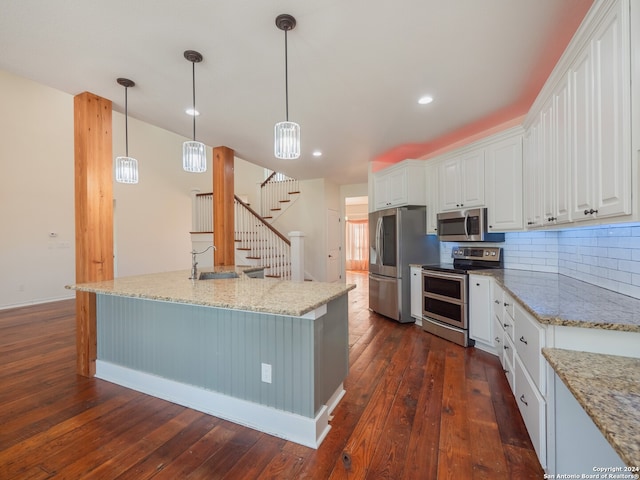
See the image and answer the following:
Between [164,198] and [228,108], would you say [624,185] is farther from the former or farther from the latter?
[164,198]

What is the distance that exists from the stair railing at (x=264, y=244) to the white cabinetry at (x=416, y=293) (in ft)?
9.23

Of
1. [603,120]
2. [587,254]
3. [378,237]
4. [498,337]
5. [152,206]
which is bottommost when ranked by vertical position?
[498,337]

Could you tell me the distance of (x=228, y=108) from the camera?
292 centimetres

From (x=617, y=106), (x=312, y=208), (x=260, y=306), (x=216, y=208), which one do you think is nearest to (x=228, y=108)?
(x=216, y=208)

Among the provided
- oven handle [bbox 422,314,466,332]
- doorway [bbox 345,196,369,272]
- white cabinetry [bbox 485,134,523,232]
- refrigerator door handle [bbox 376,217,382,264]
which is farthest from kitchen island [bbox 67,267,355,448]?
doorway [bbox 345,196,369,272]

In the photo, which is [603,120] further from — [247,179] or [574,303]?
[247,179]

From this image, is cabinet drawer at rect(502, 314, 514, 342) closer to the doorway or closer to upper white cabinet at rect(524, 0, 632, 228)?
upper white cabinet at rect(524, 0, 632, 228)

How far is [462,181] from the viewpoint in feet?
11.1

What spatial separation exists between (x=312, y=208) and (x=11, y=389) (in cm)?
540

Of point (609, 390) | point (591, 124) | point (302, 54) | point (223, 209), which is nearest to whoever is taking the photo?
point (609, 390)

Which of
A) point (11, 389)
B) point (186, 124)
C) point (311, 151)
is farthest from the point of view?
point (311, 151)

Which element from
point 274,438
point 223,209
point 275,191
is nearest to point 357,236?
point 275,191

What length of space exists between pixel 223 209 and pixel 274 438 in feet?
9.82

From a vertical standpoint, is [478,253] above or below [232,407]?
above
